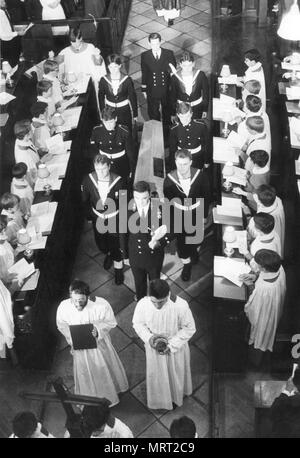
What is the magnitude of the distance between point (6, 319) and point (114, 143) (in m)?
2.42

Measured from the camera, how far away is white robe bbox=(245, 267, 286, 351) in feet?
16.3

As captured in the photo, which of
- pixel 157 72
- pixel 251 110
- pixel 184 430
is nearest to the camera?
pixel 184 430

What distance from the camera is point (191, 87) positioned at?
729cm

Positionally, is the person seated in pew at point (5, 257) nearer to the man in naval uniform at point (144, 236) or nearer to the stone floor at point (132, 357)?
the stone floor at point (132, 357)

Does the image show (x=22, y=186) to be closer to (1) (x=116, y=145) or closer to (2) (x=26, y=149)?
(2) (x=26, y=149)

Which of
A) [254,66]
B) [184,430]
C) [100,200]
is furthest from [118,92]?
[184,430]

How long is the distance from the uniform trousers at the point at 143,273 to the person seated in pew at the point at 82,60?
11.2 feet

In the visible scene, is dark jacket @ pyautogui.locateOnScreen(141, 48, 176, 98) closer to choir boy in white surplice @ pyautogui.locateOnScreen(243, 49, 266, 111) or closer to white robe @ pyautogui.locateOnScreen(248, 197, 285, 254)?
choir boy in white surplice @ pyautogui.locateOnScreen(243, 49, 266, 111)

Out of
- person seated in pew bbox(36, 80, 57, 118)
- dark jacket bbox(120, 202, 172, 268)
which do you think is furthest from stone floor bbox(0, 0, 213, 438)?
person seated in pew bbox(36, 80, 57, 118)

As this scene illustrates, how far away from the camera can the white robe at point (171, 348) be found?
466cm

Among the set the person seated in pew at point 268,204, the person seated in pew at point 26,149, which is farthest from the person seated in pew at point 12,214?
the person seated in pew at point 268,204

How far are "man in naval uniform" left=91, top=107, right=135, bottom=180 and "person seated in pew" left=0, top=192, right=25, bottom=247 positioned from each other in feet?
4.08
